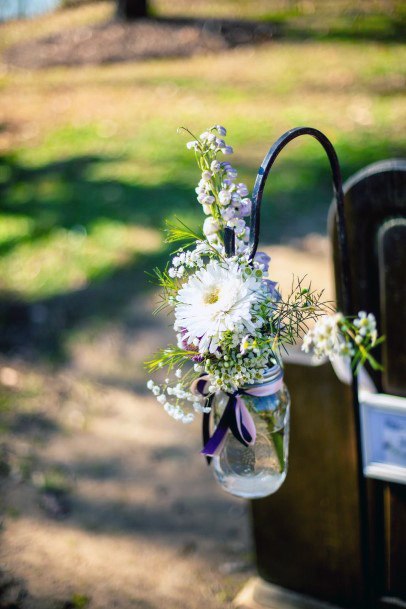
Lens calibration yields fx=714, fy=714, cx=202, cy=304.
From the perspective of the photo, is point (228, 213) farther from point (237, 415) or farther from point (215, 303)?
point (237, 415)

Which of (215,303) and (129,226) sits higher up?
(129,226)

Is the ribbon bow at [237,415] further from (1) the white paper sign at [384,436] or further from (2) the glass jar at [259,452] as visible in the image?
(1) the white paper sign at [384,436]

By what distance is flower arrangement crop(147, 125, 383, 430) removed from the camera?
1.47m

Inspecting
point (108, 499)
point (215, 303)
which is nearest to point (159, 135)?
point (108, 499)

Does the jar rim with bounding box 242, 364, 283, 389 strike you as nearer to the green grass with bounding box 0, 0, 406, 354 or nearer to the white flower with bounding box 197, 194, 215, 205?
the white flower with bounding box 197, 194, 215, 205

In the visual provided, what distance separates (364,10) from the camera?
9852 mm

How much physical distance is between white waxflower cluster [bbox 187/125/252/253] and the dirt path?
1931 mm

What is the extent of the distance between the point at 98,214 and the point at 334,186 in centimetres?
426

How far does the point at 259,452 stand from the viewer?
1.79m

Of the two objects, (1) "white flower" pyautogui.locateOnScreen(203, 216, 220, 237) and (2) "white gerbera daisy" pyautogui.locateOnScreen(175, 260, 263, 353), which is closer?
(2) "white gerbera daisy" pyautogui.locateOnScreen(175, 260, 263, 353)

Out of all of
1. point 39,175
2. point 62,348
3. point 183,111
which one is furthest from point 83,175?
point 62,348

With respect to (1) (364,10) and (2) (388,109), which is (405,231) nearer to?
(2) (388,109)

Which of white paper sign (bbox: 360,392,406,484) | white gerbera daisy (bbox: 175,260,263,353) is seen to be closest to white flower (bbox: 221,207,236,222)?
white gerbera daisy (bbox: 175,260,263,353)

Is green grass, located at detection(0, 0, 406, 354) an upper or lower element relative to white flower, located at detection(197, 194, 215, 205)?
upper
